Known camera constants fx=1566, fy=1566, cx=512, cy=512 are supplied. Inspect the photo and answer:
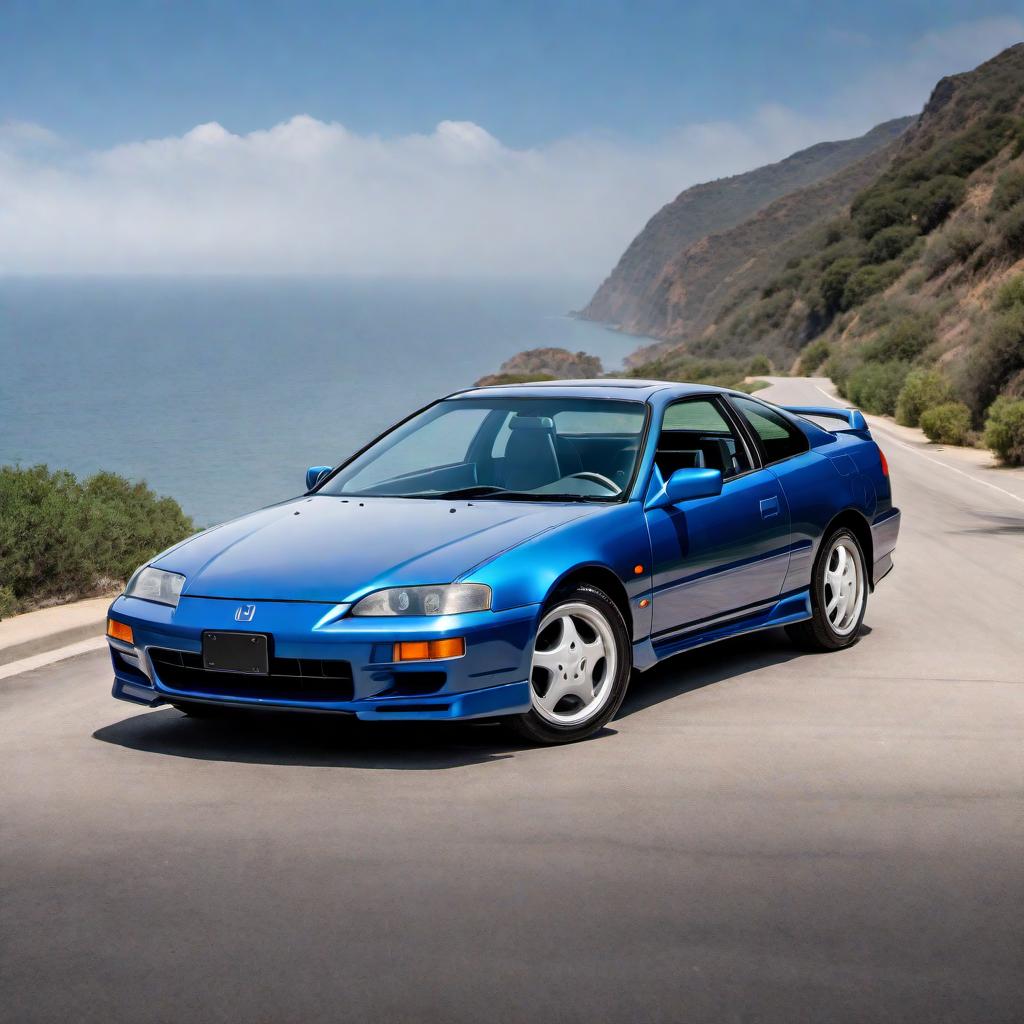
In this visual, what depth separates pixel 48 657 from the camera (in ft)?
29.3

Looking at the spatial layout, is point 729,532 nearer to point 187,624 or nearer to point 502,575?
point 502,575

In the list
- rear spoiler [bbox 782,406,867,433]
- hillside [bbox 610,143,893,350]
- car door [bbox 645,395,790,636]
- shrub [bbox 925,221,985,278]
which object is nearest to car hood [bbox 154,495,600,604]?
car door [bbox 645,395,790,636]

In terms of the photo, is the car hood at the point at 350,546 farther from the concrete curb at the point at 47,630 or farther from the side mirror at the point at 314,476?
the concrete curb at the point at 47,630

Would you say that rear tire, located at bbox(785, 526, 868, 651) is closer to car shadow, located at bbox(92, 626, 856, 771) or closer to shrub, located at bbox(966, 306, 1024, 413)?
car shadow, located at bbox(92, 626, 856, 771)

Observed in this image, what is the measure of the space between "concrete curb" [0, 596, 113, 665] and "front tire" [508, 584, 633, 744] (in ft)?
12.5

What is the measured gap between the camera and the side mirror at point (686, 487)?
7.03 m

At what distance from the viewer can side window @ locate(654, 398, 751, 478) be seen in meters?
7.97

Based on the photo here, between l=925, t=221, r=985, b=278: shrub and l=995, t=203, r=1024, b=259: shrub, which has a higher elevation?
l=925, t=221, r=985, b=278: shrub

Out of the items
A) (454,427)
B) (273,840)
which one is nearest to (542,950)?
(273,840)

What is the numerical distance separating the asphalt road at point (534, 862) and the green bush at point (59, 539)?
383 cm

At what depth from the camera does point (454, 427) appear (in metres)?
8.17

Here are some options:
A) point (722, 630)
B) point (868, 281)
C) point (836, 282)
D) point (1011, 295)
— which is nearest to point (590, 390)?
point (722, 630)

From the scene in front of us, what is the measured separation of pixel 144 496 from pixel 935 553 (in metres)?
7.10

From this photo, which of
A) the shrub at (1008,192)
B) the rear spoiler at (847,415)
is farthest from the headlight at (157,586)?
the shrub at (1008,192)
